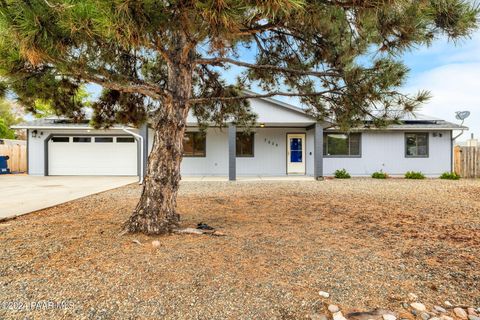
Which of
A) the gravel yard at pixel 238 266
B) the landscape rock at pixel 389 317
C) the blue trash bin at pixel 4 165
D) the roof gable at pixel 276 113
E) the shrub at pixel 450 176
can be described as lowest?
the landscape rock at pixel 389 317

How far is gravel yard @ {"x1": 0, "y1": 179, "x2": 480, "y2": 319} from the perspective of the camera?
2.18 metres

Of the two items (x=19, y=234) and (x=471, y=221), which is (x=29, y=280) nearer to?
(x=19, y=234)

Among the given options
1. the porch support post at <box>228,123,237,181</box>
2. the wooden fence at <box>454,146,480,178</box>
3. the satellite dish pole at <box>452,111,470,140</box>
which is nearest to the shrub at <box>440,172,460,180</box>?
the wooden fence at <box>454,146,480,178</box>

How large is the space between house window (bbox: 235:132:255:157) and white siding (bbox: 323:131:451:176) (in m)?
3.80

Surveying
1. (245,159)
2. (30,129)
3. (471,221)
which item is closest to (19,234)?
(471,221)

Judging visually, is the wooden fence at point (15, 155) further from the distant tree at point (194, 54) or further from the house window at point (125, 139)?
the distant tree at point (194, 54)

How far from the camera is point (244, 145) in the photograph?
48.0ft

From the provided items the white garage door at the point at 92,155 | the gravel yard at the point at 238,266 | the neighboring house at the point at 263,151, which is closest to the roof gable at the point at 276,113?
the neighboring house at the point at 263,151

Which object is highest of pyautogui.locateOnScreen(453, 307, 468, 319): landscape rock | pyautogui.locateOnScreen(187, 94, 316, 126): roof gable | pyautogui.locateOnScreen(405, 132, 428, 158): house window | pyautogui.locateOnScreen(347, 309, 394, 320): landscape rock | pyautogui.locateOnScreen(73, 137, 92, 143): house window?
pyautogui.locateOnScreen(187, 94, 316, 126): roof gable

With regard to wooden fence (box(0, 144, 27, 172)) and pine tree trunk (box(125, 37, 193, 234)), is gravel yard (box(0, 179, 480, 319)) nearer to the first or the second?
pine tree trunk (box(125, 37, 193, 234))

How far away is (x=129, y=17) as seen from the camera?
2209 millimetres

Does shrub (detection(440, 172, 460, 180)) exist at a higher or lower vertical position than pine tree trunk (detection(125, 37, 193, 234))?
lower

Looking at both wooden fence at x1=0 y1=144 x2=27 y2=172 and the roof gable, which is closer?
the roof gable

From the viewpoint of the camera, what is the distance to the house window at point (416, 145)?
1439 cm
